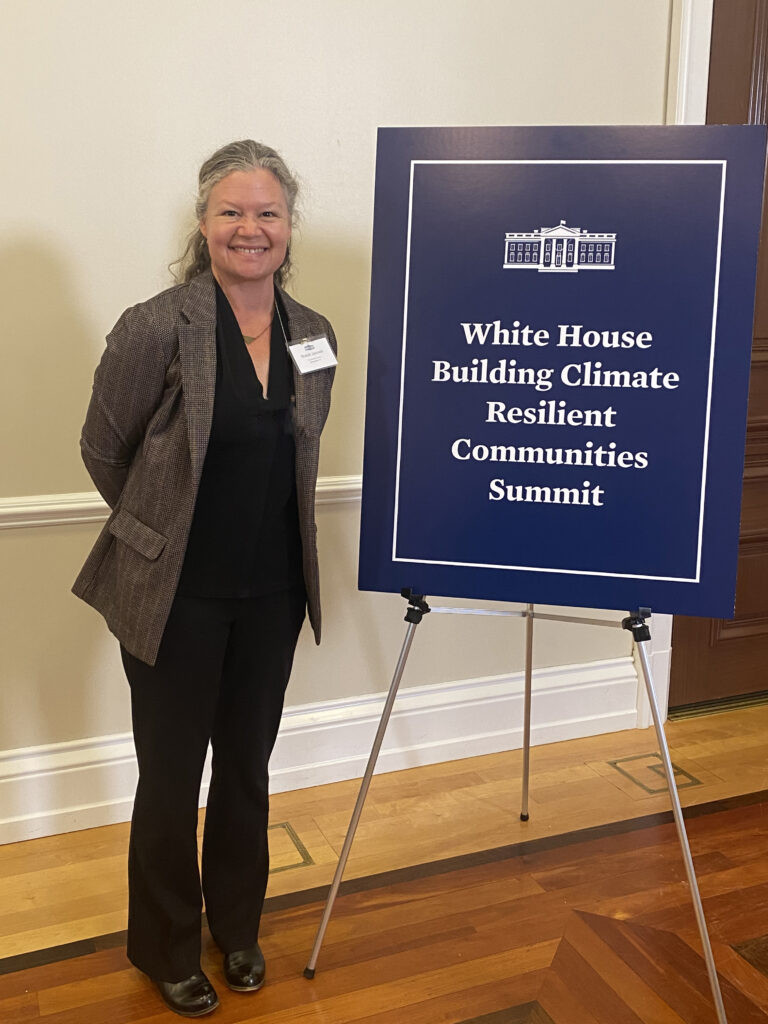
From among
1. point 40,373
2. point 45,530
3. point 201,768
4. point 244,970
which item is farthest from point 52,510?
point 244,970

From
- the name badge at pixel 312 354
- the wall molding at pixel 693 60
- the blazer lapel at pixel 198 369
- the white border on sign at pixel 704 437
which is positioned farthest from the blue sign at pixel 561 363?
the wall molding at pixel 693 60

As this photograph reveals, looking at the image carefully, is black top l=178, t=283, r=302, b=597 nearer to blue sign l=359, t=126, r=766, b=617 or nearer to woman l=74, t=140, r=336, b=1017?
woman l=74, t=140, r=336, b=1017

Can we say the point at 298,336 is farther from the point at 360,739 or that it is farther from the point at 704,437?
the point at 360,739

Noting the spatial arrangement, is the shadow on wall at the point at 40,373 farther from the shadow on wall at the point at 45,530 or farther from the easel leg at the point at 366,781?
the easel leg at the point at 366,781

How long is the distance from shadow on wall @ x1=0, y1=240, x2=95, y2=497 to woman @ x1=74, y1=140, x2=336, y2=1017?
0.58m

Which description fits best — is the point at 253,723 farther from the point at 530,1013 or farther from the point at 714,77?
the point at 714,77

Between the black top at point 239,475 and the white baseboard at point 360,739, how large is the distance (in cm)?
102

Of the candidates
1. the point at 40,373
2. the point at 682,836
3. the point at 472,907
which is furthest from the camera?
the point at 40,373

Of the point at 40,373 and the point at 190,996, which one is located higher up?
the point at 40,373

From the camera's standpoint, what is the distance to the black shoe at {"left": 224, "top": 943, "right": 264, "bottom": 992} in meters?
1.98

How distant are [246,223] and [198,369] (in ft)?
0.90

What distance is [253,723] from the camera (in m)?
1.95

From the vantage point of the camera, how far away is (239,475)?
1807 mm

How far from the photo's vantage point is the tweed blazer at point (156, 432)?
1.74m
